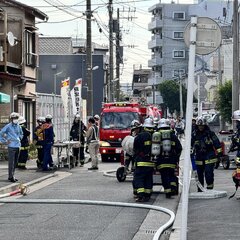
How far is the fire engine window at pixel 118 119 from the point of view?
30406mm

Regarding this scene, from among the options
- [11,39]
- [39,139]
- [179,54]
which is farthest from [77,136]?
[179,54]

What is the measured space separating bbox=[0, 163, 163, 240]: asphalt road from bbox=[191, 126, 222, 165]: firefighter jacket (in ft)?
4.48

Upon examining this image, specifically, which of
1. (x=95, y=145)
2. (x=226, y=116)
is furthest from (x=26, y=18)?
(x=226, y=116)

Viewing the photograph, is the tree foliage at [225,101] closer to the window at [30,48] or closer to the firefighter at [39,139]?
the window at [30,48]

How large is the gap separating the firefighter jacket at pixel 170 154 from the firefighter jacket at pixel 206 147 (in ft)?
1.88

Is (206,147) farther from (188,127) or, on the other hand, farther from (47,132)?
(47,132)

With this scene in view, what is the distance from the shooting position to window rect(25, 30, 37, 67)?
108 ft

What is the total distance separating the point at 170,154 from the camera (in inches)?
595

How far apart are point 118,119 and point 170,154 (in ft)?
51.3

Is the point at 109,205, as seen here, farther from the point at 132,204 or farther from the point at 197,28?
the point at 197,28

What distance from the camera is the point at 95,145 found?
2430 cm

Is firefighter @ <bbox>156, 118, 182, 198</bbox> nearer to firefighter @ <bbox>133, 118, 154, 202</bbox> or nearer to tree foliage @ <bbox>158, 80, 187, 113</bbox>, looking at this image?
firefighter @ <bbox>133, 118, 154, 202</bbox>

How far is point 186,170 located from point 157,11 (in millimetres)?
92073

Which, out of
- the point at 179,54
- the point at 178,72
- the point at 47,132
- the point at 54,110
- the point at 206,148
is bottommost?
the point at 206,148
